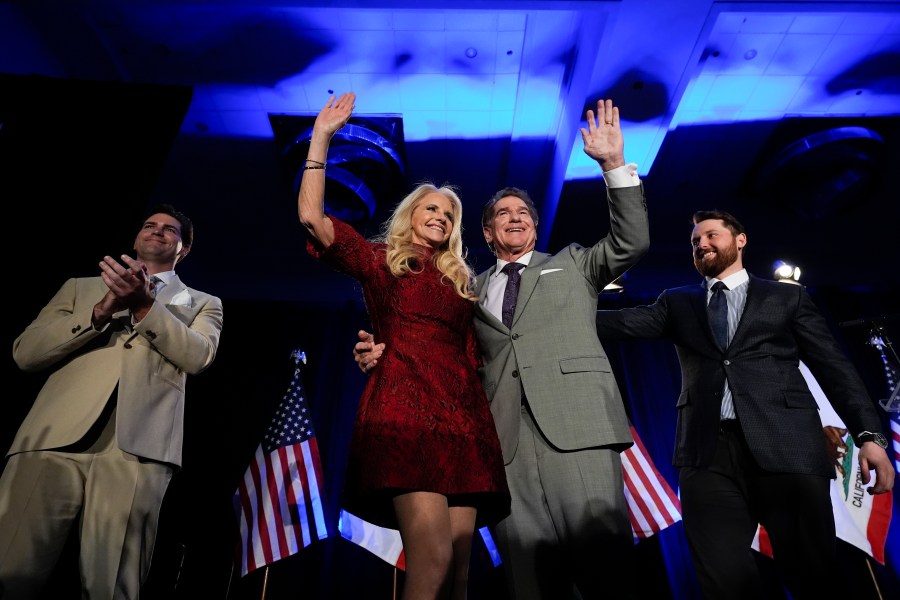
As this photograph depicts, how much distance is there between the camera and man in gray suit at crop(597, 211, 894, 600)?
1704 mm

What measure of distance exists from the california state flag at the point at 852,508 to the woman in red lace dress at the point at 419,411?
356cm

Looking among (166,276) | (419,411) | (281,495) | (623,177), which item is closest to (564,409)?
(419,411)

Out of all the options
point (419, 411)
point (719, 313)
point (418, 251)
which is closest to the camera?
point (419, 411)

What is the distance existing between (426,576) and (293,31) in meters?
3.61

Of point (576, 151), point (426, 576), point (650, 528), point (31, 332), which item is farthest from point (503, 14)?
point (650, 528)

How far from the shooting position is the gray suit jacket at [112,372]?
1.71 metres

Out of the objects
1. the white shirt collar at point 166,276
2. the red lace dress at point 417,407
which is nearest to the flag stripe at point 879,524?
the red lace dress at point 417,407

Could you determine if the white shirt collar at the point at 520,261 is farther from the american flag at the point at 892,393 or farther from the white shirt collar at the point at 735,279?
the american flag at the point at 892,393

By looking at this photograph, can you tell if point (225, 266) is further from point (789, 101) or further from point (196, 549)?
point (789, 101)

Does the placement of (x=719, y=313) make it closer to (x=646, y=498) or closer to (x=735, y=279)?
(x=735, y=279)

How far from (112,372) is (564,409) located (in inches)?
58.9

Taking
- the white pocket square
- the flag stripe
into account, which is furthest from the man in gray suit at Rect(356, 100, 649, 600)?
the flag stripe

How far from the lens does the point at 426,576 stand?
1135mm

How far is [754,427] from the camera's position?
1818 mm
